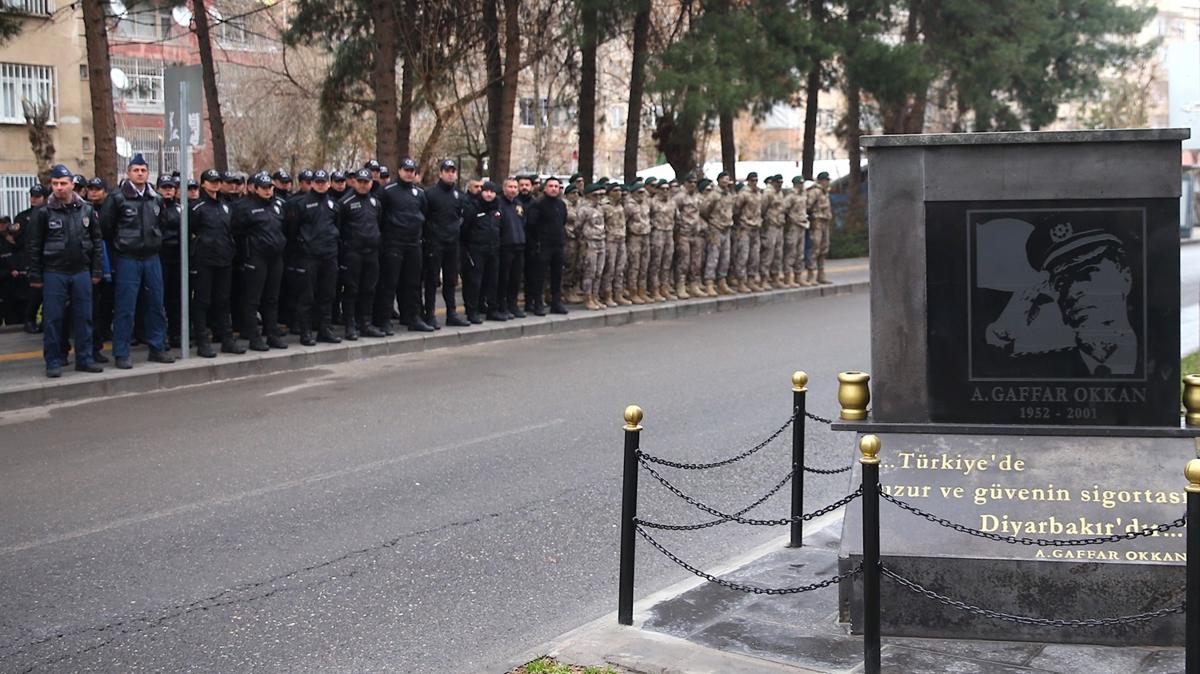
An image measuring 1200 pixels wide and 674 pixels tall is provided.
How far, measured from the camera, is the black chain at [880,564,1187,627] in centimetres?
521

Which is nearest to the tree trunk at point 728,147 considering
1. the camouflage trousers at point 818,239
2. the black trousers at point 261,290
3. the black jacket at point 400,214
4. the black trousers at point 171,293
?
the camouflage trousers at point 818,239

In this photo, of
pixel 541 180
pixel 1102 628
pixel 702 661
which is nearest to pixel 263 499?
pixel 702 661

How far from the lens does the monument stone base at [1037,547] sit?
5.73 meters

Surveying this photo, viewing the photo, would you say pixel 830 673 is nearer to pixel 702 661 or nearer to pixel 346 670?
pixel 702 661

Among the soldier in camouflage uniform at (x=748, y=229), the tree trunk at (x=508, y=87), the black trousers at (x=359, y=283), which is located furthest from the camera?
the tree trunk at (x=508, y=87)

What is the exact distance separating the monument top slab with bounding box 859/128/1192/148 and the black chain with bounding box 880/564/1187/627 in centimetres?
194

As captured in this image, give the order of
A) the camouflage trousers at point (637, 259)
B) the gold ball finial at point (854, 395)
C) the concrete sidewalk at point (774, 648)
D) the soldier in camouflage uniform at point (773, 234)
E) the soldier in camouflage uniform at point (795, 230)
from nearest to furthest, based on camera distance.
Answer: the concrete sidewalk at point (774, 648)
the gold ball finial at point (854, 395)
the camouflage trousers at point (637, 259)
the soldier in camouflage uniform at point (773, 234)
the soldier in camouflage uniform at point (795, 230)

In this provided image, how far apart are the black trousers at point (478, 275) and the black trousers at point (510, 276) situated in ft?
0.70

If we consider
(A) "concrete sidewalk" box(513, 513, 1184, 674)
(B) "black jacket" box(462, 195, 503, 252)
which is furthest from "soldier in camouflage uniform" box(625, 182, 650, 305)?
(A) "concrete sidewalk" box(513, 513, 1184, 674)

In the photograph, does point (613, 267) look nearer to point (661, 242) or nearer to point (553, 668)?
point (661, 242)

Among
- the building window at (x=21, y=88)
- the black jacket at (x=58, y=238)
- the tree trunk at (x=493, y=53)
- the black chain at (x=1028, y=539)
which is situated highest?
the building window at (x=21, y=88)

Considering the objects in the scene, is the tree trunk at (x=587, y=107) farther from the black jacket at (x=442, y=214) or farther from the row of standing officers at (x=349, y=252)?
the black jacket at (x=442, y=214)

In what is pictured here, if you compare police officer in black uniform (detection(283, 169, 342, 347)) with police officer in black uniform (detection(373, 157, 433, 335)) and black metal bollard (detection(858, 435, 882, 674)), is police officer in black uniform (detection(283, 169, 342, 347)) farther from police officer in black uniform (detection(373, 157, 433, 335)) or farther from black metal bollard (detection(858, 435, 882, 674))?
black metal bollard (detection(858, 435, 882, 674))

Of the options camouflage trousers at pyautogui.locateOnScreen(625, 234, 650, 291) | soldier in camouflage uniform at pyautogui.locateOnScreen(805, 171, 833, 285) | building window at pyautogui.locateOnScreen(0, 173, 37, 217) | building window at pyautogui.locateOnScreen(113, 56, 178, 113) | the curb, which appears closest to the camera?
the curb
